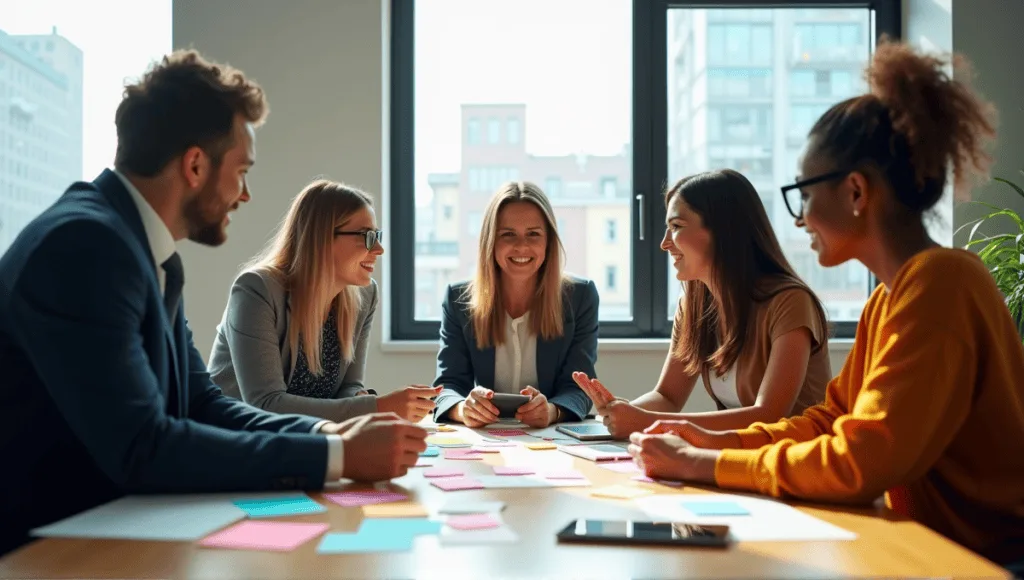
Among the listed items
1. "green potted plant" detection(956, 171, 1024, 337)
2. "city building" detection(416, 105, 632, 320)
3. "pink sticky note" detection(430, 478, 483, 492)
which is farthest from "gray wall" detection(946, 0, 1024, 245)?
"pink sticky note" detection(430, 478, 483, 492)

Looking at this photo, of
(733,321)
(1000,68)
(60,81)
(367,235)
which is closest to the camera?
(733,321)

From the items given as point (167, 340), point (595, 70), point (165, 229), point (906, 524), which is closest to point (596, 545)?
point (906, 524)

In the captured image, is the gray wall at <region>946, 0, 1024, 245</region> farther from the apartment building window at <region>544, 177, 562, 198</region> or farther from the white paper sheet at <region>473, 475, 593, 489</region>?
the white paper sheet at <region>473, 475, 593, 489</region>

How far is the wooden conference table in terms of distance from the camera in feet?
3.27

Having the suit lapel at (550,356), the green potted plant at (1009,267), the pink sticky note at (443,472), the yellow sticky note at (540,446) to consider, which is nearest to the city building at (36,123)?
the suit lapel at (550,356)

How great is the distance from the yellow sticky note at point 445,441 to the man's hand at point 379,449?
0.49m

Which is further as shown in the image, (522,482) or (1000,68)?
(1000,68)

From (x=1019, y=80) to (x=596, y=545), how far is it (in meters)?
4.00

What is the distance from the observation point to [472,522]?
1.22 metres

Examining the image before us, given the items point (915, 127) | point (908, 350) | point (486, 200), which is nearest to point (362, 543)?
point (908, 350)

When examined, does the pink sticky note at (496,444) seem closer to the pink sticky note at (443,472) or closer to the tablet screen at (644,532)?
the pink sticky note at (443,472)

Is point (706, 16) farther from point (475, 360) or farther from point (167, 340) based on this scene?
point (167, 340)

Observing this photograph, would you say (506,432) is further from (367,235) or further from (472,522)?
(472,522)

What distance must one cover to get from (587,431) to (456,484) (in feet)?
2.65
